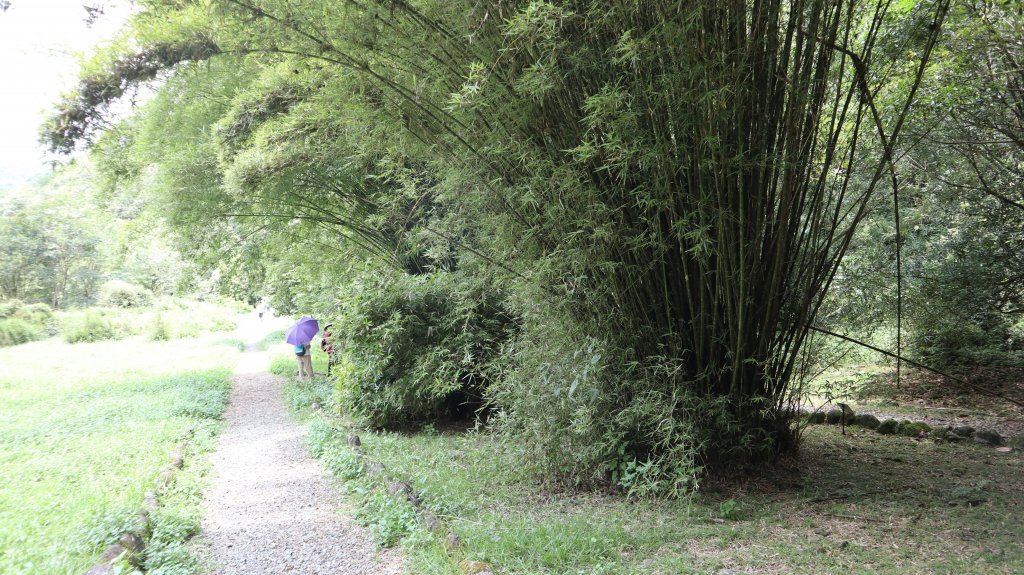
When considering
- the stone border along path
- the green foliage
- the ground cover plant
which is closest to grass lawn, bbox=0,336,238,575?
the stone border along path

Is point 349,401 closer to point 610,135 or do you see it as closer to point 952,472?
point 610,135

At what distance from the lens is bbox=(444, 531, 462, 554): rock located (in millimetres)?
2730

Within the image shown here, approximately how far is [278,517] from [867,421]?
4417 millimetres

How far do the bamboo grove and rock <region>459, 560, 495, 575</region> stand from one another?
0.99m

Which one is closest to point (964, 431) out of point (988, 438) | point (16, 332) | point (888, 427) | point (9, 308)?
point (988, 438)

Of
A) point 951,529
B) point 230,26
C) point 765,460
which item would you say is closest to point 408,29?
point 230,26

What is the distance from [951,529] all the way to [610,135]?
2.16 m

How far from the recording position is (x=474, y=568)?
2492 millimetres

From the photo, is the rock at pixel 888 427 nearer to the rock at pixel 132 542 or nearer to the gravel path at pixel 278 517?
the gravel path at pixel 278 517

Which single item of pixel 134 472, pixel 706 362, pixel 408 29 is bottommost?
pixel 134 472

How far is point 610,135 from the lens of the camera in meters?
2.63

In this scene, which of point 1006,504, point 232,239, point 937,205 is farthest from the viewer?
point 232,239

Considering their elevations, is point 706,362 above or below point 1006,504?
above

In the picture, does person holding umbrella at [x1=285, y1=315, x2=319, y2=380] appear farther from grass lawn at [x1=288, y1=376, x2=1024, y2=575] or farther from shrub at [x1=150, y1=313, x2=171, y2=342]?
shrub at [x1=150, y1=313, x2=171, y2=342]
